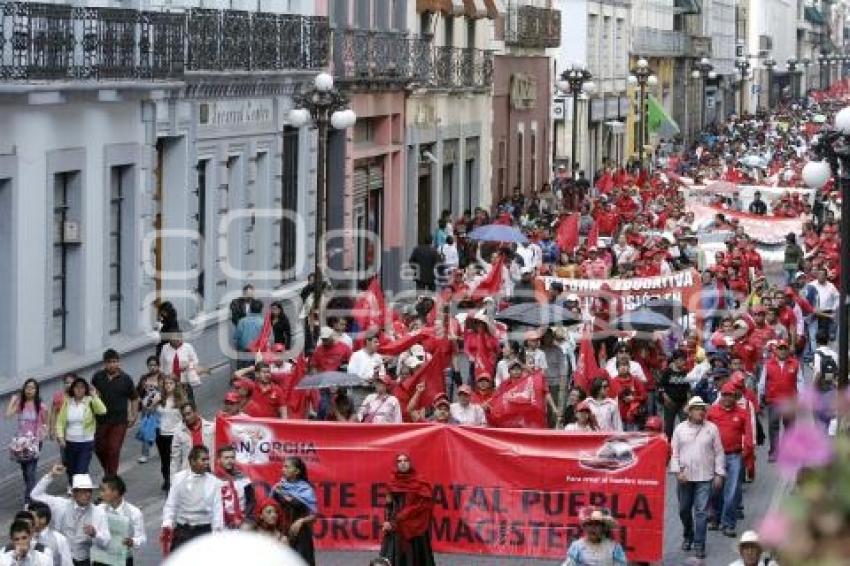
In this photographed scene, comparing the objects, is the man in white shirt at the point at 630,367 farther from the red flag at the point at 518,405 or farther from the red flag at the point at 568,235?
the red flag at the point at 568,235

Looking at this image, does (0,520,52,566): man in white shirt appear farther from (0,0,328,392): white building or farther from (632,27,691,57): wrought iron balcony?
(632,27,691,57): wrought iron balcony

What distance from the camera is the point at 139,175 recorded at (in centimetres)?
2512

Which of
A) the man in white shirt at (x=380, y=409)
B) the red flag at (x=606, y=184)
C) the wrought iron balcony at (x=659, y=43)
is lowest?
the man in white shirt at (x=380, y=409)

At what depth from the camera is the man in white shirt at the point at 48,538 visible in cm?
1212

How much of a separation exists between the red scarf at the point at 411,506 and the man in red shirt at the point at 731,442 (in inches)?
114

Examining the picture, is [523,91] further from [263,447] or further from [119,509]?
[119,509]

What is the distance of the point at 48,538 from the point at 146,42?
13.0 m

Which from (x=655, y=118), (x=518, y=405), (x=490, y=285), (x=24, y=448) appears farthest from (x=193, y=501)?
(x=655, y=118)

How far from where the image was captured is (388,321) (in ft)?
79.5

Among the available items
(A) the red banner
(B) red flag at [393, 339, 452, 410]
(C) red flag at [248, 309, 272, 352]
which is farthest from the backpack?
(C) red flag at [248, 309, 272, 352]

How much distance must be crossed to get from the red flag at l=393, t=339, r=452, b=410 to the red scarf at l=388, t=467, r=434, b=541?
5.01 metres

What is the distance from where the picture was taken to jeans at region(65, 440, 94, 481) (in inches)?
719

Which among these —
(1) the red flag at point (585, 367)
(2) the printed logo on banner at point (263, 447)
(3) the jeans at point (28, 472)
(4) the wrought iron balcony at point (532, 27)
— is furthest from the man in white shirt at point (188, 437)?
(4) the wrought iron balcony at point (532, 27)

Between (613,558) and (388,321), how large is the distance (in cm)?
A: 1147
